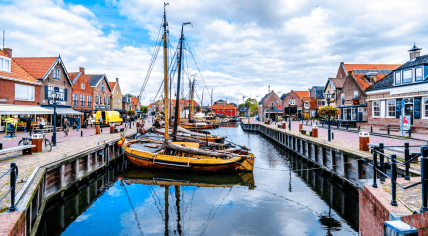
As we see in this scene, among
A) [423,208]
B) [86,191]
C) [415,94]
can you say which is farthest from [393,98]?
[86,191]

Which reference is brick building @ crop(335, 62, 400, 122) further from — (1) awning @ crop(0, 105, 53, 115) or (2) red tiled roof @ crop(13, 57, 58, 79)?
(2) red tiled roof @ crop(13, 57, 58, 79)

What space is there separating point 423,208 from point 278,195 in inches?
308

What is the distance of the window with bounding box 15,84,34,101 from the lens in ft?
78.5

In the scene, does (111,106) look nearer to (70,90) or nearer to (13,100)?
(70,90)

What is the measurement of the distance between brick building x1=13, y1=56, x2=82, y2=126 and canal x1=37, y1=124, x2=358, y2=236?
781 inches

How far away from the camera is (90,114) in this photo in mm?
39938

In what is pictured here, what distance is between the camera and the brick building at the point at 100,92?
1597 inches

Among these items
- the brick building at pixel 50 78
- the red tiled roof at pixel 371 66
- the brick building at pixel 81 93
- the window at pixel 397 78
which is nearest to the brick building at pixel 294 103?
the red tiled roof at pixel 371 66

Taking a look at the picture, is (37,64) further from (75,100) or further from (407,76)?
(407,76)

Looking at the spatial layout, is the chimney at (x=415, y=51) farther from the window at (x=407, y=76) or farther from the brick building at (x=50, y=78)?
the brick building at (x=50, y=78)

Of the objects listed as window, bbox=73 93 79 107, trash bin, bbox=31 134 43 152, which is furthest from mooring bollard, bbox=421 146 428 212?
window, bbox=73 93 79 107

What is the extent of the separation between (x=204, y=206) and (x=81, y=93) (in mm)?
34468

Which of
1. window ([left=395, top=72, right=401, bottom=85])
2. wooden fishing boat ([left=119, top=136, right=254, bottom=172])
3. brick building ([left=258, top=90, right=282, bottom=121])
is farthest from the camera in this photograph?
brick building ([left=258, top=90, right=282, bottom=121])

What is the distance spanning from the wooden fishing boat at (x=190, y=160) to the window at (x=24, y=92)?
59.4ft
